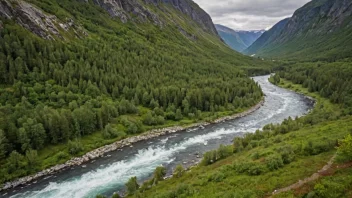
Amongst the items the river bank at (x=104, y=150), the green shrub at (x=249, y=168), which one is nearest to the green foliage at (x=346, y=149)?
the green shrub at (x=249, y=168)

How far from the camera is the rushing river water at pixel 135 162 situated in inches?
2246

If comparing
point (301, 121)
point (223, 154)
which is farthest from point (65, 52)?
point (301, 121)

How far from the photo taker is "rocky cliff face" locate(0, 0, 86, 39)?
130125 millimetres

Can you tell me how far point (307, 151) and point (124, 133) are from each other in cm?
5464

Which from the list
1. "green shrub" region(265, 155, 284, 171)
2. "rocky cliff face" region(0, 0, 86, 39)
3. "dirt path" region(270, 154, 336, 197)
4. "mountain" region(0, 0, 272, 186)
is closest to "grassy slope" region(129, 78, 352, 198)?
"dirt path" region(270, 154, 336, 197)

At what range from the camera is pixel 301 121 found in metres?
84.0

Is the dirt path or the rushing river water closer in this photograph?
the dirt path

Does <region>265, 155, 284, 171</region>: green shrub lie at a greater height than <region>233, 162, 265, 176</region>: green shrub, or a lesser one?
greater

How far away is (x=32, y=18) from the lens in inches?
5379

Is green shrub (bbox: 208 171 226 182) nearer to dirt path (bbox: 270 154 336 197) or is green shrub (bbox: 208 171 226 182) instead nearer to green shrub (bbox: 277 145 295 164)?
dirt path (bbox: 270 154 336 197)

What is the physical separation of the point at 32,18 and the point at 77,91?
193 feet

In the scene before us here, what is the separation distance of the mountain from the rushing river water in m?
7.12

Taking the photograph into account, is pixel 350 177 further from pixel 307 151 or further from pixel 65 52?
pixel 65 52

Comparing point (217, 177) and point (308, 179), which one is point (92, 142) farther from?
point (308, 179)
